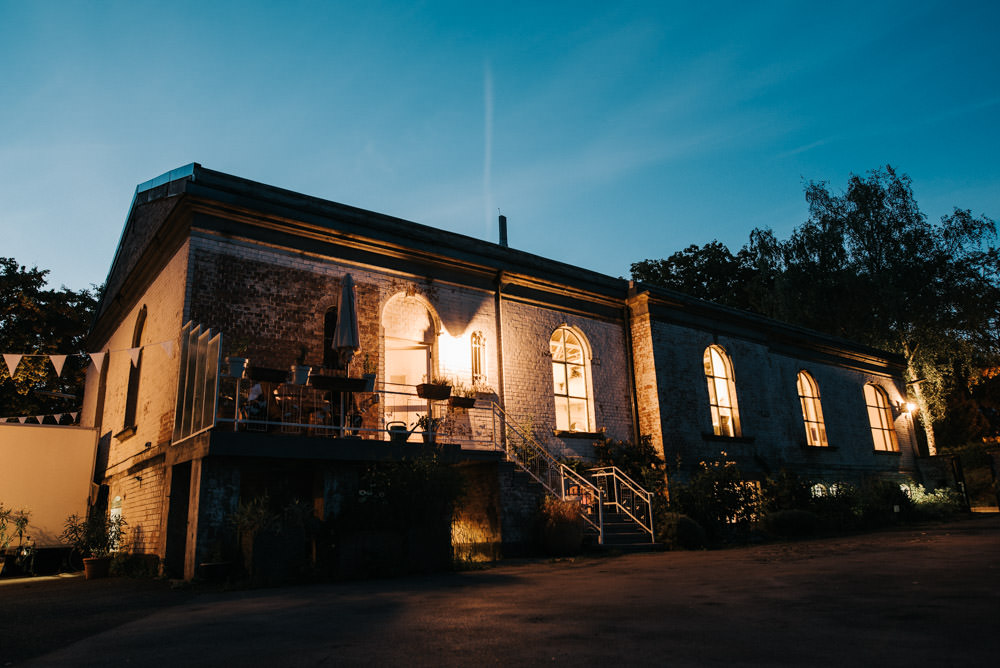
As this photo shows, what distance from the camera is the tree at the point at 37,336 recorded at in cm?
1933

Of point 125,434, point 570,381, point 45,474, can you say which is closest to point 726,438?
point 570,381

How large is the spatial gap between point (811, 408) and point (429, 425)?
1394 cm

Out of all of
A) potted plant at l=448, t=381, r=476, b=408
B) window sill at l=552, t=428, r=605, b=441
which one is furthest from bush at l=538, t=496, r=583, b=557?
window sill at l=552, t=428, r=605, b=441

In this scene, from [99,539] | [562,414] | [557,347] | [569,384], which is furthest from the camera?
[557,347]

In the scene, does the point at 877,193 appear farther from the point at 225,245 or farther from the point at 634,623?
the point at 634,623

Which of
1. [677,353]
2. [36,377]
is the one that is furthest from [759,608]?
[36,377]

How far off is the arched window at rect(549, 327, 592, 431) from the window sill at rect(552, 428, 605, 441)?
255mm

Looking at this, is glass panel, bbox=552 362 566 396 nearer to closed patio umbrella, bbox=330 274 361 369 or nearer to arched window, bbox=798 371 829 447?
closed patio umbrella, bbox=330 274 361 369

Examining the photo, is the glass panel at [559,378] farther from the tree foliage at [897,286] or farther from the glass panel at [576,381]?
the tree foliage at [897,286]

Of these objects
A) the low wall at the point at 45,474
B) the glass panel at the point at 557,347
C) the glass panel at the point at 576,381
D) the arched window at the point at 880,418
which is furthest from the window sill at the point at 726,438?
the low wall at the point at 45,474

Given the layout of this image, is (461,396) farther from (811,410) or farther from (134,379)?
(811,410)

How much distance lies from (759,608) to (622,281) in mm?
11883

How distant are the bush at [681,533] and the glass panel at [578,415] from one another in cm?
313

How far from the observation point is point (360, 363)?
11.2 m
